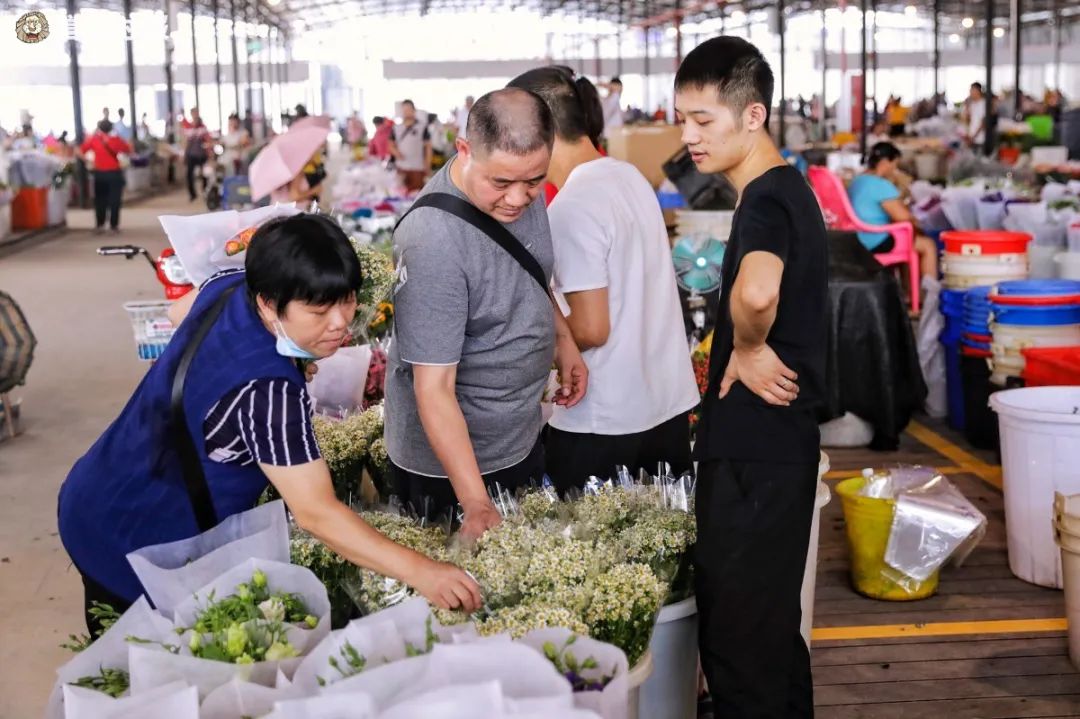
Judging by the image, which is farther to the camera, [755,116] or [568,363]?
[568,363]

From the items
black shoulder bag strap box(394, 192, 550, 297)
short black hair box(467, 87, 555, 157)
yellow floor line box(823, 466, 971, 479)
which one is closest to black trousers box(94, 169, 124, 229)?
yellow floor line box(823, 466, 971, 479)

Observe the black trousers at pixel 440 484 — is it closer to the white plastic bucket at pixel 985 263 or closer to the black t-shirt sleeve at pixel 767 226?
the black t-shirt sleeve at pixel 767 226

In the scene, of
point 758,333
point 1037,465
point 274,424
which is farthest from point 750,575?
point 1037,465

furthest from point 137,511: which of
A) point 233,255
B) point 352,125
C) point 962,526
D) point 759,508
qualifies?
point 352,125

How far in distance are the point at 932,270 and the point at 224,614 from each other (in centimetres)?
832

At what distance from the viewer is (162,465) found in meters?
2.28

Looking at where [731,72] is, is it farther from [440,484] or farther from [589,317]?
[440,484]

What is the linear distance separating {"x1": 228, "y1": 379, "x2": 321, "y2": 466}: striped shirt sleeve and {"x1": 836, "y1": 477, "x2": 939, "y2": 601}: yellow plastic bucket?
8.69ft

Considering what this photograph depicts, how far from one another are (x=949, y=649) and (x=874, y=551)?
0.48 metres

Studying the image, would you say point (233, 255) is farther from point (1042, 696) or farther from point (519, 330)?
point (1042, 696)

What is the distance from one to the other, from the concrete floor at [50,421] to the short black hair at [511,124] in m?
2.44

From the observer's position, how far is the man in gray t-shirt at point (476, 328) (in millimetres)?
2477

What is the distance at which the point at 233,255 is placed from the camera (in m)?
2.94

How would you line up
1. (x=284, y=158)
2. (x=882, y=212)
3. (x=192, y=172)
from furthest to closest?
(x=192, y=172), (x=882, y=212), (x=284, y=158)
